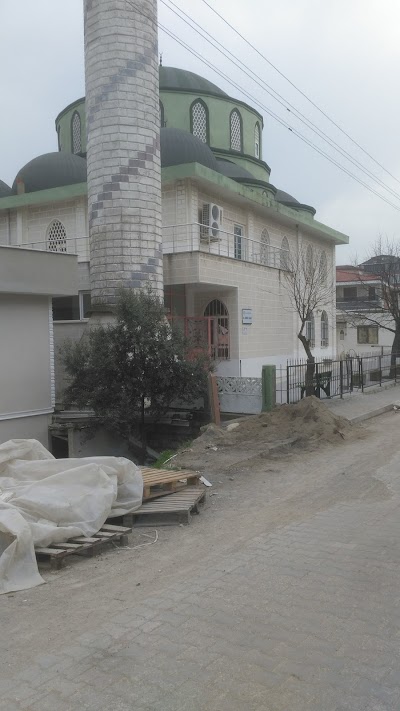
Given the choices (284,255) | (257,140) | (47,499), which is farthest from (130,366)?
(257,140)

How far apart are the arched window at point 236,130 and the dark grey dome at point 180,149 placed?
7236 mm

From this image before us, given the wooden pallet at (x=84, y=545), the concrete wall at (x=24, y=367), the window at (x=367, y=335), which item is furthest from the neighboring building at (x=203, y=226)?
the window at (x=367, y=335)

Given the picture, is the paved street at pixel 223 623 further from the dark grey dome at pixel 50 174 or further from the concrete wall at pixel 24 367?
the dark grey dome at pixel 50 174

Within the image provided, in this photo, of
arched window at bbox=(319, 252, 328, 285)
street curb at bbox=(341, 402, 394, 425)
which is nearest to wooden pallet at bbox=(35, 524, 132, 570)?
street curb at bbox=(341, 402, 394, 425)

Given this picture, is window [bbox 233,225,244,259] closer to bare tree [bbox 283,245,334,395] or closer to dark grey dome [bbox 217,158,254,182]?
bare tree [bbox 283,245,334,395]

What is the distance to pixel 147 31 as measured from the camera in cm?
1566

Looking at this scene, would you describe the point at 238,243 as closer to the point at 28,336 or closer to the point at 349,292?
the point at 28,336

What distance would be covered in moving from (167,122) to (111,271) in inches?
571

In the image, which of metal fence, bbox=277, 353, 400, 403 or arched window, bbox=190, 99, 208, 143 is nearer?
metal fence, bbox=277, 353, 400, 403

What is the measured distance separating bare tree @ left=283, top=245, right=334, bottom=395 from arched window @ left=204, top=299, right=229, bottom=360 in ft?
8.44

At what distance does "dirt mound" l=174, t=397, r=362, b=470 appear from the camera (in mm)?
10596

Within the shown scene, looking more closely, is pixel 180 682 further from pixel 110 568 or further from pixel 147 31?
pixel 147 31

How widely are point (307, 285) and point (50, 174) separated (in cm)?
1117

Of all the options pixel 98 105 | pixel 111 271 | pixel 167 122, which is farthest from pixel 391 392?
pixel 167 122
